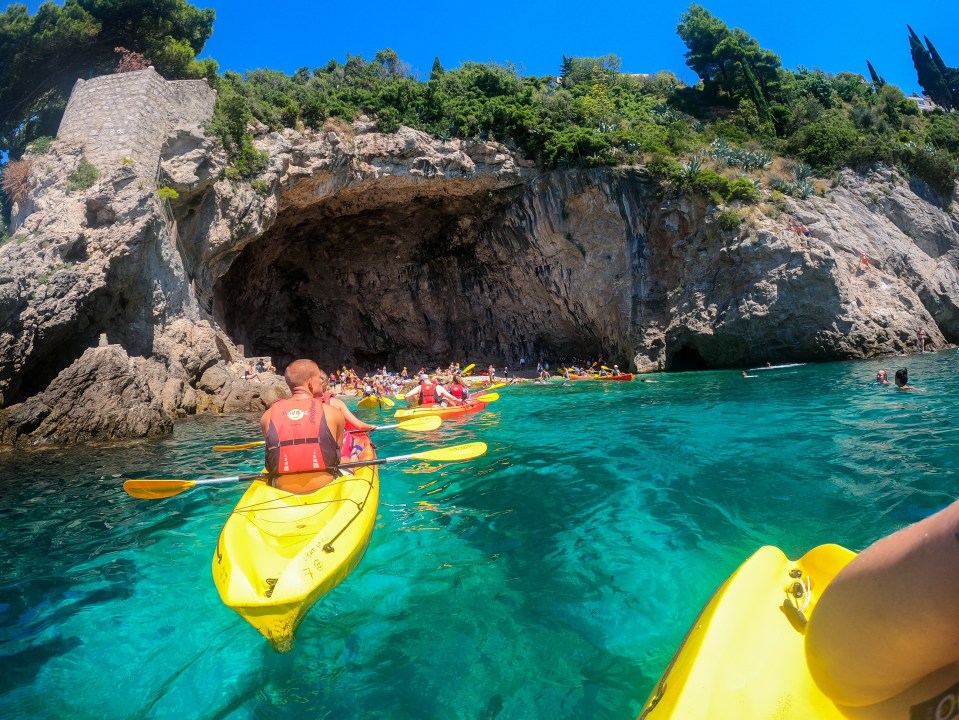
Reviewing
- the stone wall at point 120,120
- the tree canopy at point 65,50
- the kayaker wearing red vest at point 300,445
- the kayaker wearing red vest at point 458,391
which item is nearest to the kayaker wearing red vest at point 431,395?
the kayaker wearing red vest at point 458,391

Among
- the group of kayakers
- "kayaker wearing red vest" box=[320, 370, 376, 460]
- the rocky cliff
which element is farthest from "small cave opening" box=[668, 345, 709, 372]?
the group of kayakers

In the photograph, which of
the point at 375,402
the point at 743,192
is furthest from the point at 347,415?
the point at 743,192

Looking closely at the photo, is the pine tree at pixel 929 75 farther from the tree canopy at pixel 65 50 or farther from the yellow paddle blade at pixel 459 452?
the yellow paddle blade at pixel 459 452

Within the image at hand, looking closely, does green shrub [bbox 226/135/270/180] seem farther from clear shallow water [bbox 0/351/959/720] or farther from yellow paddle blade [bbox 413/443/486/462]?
yellow paddle blade [bbox 413/443/486/462]

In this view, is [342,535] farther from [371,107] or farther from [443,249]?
[443,249]

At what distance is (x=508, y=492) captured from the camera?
648 centimetres

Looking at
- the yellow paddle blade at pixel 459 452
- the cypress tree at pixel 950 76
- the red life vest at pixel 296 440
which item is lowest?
the yellow paddle blade at pixel 459 452

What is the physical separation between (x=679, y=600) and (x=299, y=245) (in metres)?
28.4

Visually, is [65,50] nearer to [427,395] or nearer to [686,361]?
[427,395]

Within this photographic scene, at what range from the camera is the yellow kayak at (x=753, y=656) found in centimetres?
169

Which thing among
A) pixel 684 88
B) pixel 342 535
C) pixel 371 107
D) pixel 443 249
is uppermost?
pixel 684 88

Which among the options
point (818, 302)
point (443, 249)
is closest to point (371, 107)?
point (443, 249)

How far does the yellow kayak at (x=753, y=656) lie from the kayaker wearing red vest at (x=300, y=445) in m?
3.41

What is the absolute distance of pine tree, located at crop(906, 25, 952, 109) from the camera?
1859 inches
